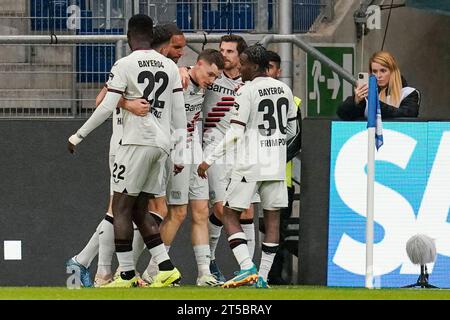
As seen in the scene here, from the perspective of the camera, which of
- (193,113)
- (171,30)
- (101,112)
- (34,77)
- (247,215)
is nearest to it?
(101,112)

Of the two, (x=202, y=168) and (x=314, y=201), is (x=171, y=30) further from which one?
(x=314, y=201)

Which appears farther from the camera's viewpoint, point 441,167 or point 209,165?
point 441,167

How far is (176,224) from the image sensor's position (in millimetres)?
16844

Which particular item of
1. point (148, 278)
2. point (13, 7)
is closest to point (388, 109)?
point (148, 278)

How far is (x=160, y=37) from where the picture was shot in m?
16.3

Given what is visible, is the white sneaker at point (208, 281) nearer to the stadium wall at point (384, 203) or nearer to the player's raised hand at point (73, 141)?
the stadium wall at point (384, 203)

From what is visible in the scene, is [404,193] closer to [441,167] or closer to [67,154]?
[441,167]

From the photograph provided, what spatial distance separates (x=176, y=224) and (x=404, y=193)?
2441 millimetres

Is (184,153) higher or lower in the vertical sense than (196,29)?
lower

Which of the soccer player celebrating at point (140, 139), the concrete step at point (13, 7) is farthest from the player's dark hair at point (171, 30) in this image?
the concrete step at point (13, 7)

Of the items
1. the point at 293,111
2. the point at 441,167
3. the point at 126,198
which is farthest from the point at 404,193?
the point at 126,198

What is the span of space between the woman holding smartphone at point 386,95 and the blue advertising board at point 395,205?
145 millimetres

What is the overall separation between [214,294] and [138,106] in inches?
77.4

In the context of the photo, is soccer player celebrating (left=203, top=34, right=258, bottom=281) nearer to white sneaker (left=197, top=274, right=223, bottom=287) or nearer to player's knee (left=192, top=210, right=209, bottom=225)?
player's knee (left=192, top=210, right=209, bottom=225)
